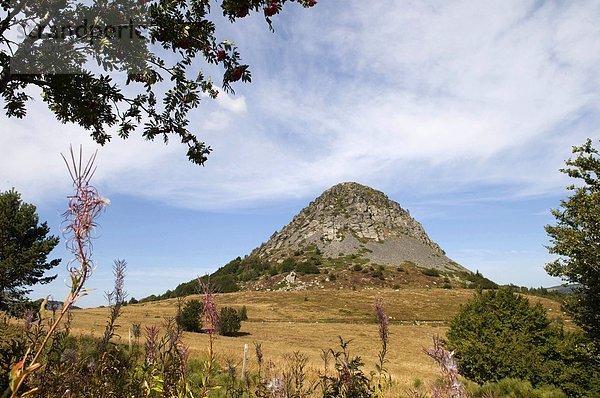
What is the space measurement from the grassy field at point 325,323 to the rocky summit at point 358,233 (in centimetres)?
4670

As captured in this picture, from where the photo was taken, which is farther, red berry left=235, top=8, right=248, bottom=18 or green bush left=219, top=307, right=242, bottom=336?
green bush left=219, top=307, right=242, bottom=336

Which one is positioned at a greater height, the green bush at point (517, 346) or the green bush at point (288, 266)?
the green bush at point (288, 266)

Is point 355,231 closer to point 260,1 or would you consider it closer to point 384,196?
point 384,196

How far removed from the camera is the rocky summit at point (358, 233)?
127m

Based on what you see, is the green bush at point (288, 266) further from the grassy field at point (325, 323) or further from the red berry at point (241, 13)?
the red berry at point (241, 13)

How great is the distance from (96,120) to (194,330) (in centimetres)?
3657

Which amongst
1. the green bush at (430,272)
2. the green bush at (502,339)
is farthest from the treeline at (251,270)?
the green bush at (502,339)

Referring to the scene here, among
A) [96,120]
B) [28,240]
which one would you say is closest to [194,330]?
[28,240]

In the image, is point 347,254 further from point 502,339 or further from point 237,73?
point 237,73

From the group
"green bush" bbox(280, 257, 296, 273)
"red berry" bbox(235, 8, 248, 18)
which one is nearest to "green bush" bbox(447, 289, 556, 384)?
"red berry" bbox(235, 8, 248, 18)

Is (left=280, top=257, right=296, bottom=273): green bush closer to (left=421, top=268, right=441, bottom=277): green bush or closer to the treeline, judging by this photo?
the treeline

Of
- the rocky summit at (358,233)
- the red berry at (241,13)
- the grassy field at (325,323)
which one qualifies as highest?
the rocky summit at (358,233)

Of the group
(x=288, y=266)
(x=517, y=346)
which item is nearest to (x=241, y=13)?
(x=517, y=346)

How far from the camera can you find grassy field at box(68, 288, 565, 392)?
75.1 feet
